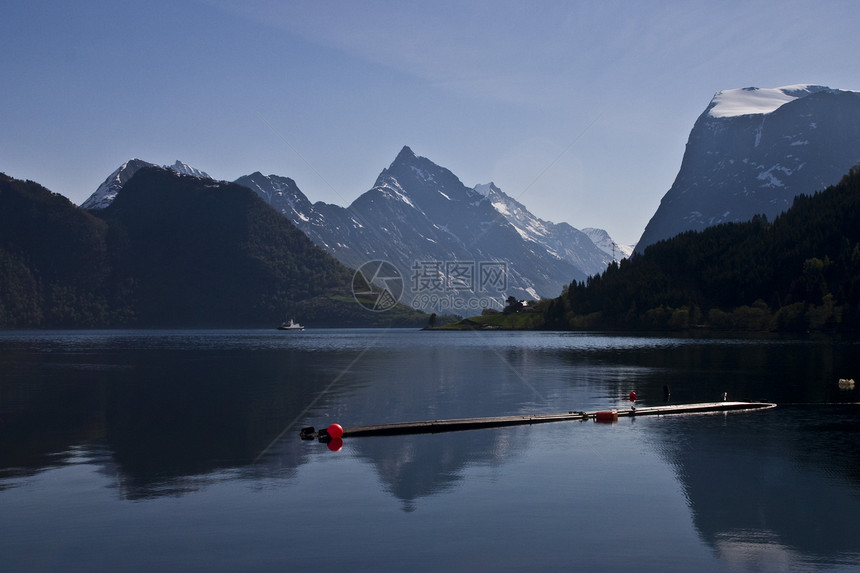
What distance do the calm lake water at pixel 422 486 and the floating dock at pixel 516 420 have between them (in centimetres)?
159

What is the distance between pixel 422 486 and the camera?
138 ft

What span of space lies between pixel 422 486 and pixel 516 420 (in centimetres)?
2264

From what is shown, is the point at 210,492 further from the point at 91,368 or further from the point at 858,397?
the point at 91,368

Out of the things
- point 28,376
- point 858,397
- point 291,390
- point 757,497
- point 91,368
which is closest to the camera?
point 757,497

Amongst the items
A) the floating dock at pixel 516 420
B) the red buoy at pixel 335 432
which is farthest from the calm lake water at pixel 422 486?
the red buoy at pixel 335 432

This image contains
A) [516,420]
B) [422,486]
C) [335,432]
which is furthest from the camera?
[516,420]

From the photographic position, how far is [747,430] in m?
60.2

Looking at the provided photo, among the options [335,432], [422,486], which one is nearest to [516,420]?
[335,432]

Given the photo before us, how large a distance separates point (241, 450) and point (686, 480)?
101ft

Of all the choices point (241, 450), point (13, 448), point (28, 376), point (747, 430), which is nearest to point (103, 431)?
point (13, 448)

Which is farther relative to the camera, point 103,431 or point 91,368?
point 91,368

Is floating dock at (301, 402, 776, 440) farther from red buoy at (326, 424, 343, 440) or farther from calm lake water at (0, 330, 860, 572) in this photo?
calm lake water at (0, 330, 860, 572)

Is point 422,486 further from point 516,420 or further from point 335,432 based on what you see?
point 516,420

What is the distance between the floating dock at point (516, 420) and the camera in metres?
58.4
